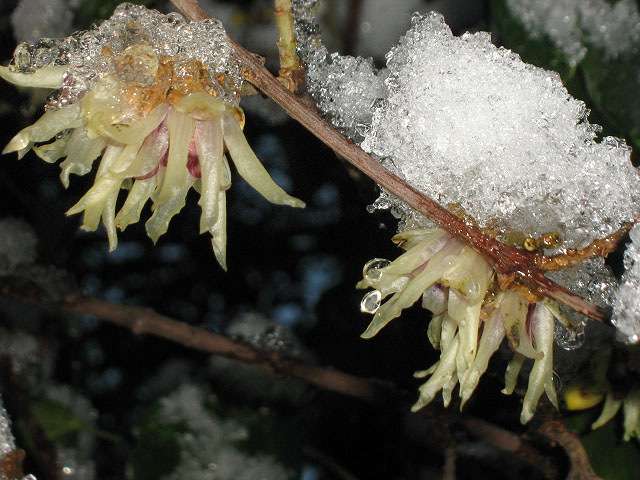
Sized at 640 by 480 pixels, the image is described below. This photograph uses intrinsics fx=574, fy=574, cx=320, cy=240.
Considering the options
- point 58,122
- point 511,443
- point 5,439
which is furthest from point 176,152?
point 511,443

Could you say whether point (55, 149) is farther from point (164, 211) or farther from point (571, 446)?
point (571, 446)

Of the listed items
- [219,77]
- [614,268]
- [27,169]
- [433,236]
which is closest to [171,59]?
[219,77]

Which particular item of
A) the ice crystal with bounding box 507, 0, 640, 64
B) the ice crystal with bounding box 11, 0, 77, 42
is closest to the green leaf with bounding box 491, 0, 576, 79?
the ice crystal with bounding box 507, 0, 640, 64

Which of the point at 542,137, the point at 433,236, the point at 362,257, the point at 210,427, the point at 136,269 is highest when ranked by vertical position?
the point at 542,137

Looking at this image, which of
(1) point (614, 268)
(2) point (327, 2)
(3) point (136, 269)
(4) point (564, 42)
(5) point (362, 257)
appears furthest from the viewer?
(2) point (327, 2)

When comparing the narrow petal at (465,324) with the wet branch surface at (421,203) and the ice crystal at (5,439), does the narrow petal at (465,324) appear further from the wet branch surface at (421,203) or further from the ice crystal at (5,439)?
the ice crystal at (5,439)

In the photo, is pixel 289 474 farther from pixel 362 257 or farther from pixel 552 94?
pixel 552 94

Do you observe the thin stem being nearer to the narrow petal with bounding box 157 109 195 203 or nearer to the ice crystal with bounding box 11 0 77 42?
the narrow petal with bounding box 157 109 195 203
